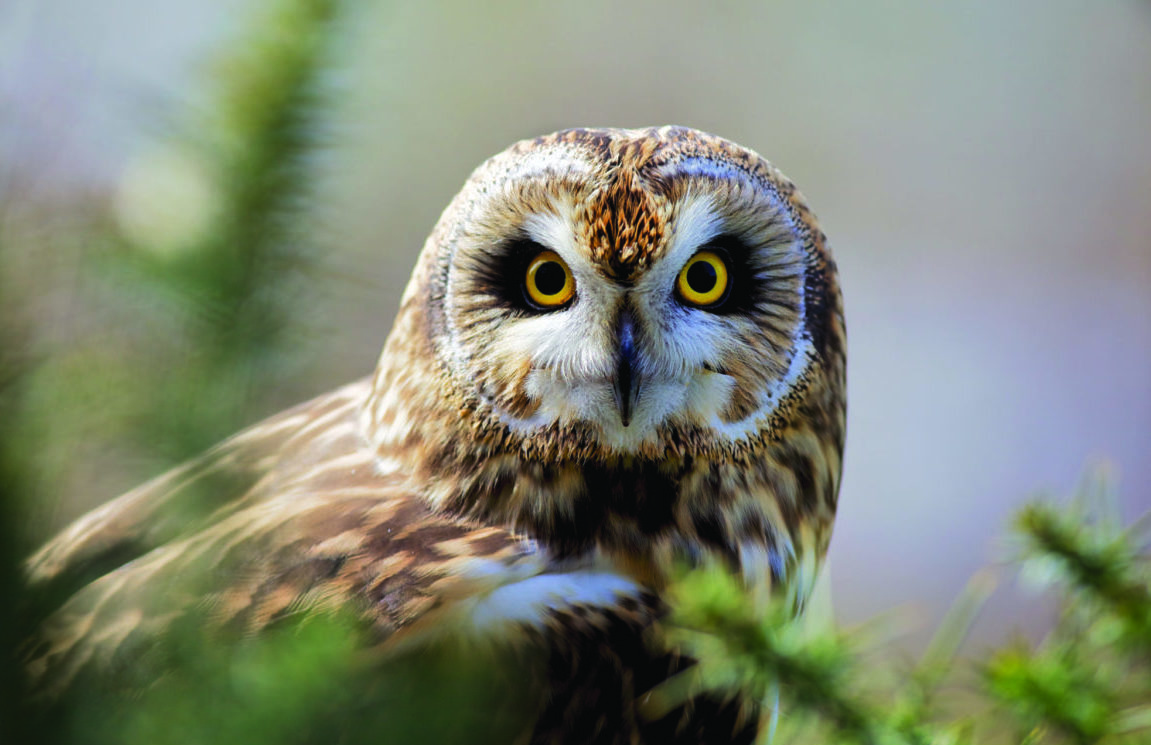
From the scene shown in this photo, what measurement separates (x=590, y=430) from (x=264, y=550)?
0.48 metres

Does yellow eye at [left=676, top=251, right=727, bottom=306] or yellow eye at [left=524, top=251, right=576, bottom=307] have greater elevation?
yellow eye at [left=676, top=251, right=727, bottom=306]

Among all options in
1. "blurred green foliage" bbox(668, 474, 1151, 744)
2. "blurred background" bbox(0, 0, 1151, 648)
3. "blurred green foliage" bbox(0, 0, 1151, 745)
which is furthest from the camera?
"blurred background" bbox(0, 0, 1151, 648)

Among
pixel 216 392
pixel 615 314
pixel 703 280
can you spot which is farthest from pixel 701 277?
pixel 216 392

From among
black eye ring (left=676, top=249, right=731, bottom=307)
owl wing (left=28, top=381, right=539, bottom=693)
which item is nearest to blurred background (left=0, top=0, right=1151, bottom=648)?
owl wing (left=28, top=381, right=539, bottom=693)

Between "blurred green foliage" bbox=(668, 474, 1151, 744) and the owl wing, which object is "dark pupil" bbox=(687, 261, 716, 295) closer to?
the owl wing

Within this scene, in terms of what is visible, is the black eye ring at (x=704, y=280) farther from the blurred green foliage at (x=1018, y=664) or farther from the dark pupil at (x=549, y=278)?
the blurred green foliage at (x=1018, y=664)

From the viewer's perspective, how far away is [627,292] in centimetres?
98

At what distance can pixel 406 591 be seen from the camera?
0.89 metres

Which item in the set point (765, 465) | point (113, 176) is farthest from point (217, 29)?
point (765, 465)

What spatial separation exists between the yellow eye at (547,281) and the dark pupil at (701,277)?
0.12 metres

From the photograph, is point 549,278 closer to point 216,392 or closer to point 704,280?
point 704,280

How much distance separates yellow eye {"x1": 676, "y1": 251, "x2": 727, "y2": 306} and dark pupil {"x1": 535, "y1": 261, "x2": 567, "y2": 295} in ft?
→ 0.38

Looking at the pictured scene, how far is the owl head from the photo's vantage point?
0.98 metres

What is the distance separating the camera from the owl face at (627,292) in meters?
0.98
